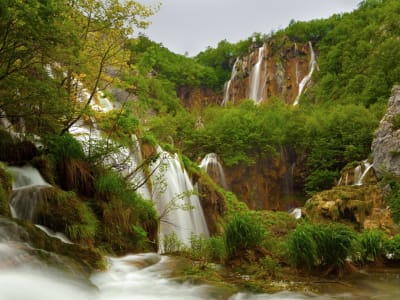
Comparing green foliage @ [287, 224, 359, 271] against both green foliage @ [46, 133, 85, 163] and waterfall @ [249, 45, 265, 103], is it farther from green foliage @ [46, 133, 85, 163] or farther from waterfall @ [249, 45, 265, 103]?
waterfall @ [249, 45, 265, 103]

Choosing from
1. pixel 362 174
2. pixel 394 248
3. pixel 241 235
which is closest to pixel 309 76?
pixel 362 174

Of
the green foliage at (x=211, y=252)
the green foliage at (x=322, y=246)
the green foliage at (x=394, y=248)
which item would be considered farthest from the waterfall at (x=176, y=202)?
the green foliage at (x=322, y=246)

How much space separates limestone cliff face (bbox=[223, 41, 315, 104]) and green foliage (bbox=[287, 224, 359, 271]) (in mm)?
44393

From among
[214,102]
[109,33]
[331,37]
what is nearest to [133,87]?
[109,33]

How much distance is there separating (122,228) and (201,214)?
29.5 ft

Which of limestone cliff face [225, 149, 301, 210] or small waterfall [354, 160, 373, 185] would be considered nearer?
small waterfall [354, 160, 373, 185]

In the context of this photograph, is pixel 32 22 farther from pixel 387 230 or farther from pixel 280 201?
pixel 280 201

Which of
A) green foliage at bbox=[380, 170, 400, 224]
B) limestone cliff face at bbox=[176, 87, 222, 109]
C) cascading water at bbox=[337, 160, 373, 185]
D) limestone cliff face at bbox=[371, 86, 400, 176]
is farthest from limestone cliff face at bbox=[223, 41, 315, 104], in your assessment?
green foliage at bbox=[380, 170, 400, 224]

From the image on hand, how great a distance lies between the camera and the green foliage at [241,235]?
760cm

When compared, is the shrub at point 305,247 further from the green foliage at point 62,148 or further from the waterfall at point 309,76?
the waterfall at point 309,76

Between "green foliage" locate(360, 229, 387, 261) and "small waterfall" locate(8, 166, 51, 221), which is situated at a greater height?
"small waterfall" locate(8, 166, 51, 221)

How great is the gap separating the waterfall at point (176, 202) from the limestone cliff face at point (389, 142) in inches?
448

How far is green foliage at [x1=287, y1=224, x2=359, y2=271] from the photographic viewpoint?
22.8ft

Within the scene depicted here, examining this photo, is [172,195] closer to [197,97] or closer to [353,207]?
[353,207]
